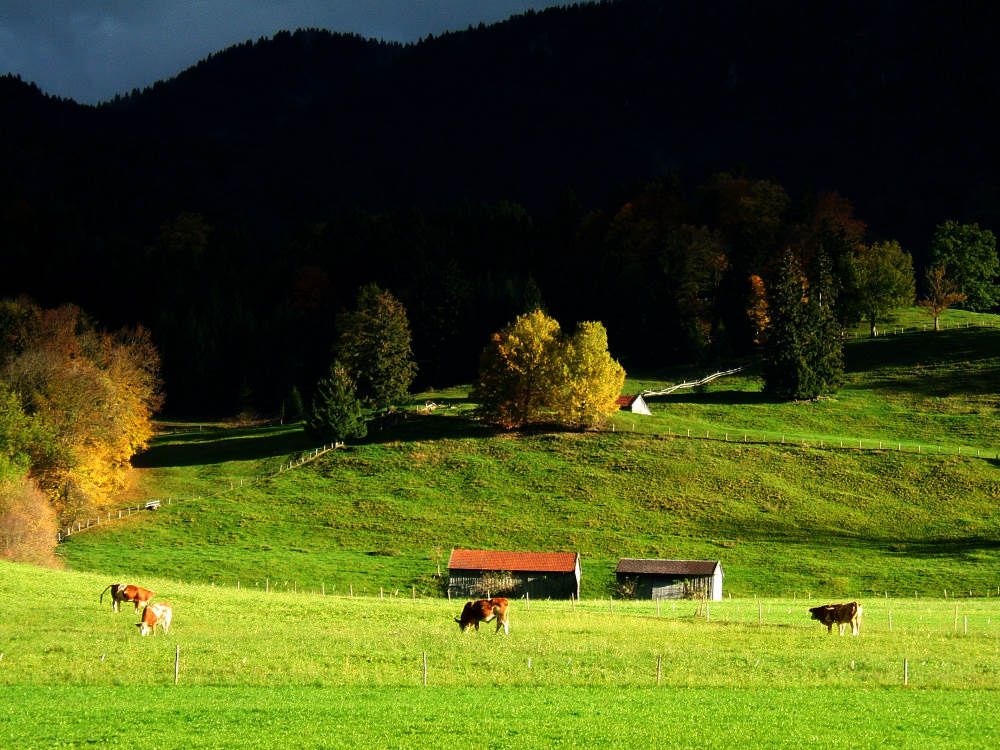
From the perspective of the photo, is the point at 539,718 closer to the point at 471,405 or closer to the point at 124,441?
the point at 124,441

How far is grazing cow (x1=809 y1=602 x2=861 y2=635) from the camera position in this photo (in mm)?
43844

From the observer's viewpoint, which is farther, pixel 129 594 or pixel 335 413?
pixel 335 413

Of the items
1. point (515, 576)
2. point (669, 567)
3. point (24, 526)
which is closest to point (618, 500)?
point (669, 567)

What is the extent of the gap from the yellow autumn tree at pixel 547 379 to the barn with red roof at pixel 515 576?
3098 cm

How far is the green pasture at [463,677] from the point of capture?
25.7 meters

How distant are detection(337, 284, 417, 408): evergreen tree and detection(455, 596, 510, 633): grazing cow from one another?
203 ft

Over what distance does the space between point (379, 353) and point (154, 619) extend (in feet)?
222

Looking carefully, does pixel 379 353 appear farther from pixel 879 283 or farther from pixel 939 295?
pixel 939 295

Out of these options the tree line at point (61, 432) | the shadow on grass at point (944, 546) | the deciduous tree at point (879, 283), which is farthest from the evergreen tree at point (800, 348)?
the tree line at point (61, 432)

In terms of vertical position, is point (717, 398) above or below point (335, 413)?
below

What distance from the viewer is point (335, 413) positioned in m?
92.8

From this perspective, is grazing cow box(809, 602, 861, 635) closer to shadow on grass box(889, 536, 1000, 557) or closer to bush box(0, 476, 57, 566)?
shadow on grass box(889, 536, 1000, 557)

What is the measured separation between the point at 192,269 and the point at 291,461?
7693 centimetres

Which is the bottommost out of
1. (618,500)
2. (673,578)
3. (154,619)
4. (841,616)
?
(673,578)
